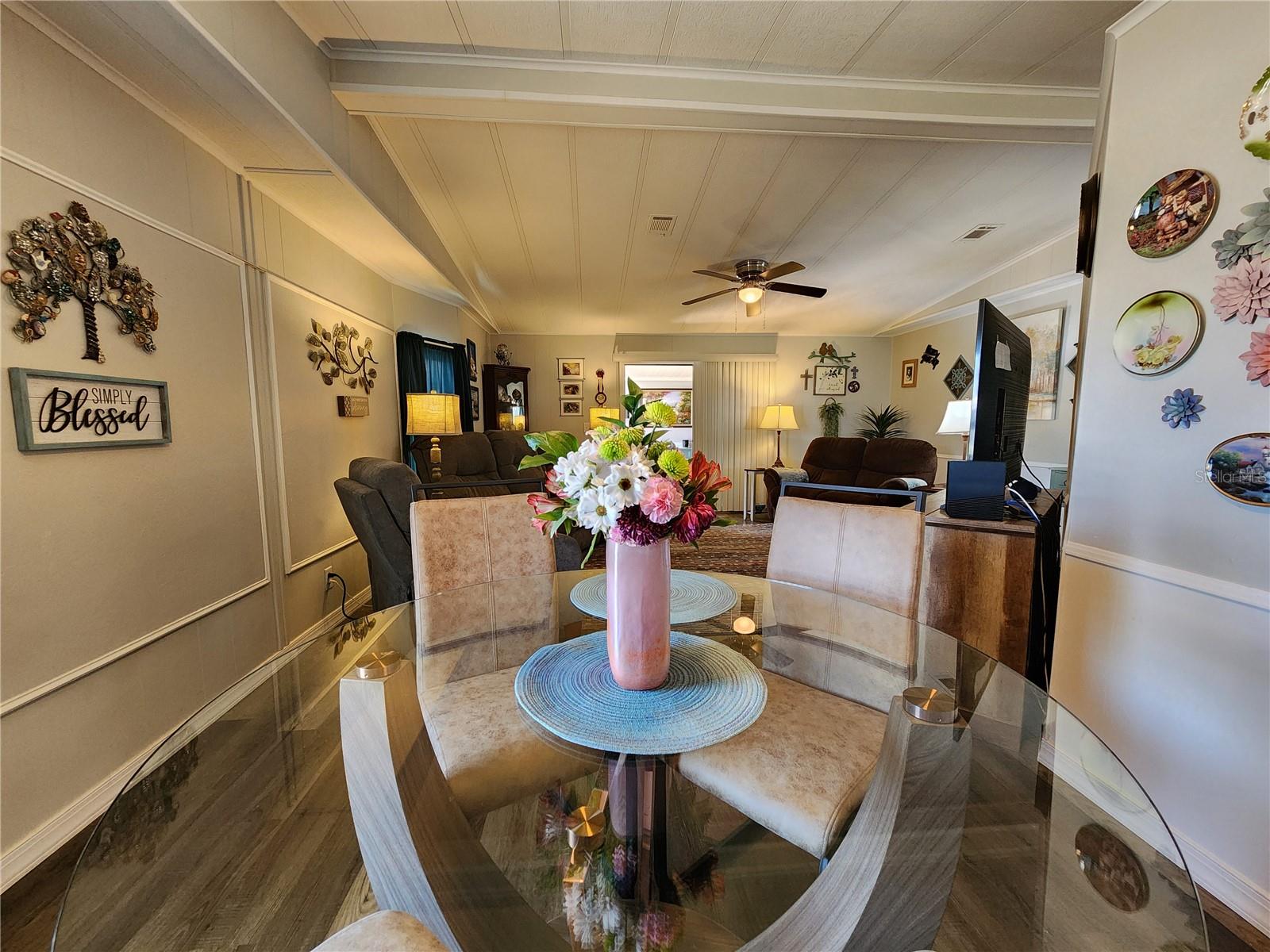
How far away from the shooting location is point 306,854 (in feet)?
3.74

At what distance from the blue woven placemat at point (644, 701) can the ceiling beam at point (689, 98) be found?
203cm

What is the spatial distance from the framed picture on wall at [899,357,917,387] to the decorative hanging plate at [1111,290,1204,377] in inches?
185

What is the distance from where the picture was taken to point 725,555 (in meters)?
4.04

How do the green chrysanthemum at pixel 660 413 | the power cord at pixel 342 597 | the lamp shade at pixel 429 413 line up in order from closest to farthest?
the green chrysanthemum at pixel 660 413 < the power cord at pixel 342 597 < the lamp shade at pixel 429 413

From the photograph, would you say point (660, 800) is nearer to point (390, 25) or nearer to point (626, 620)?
point (626, 620)

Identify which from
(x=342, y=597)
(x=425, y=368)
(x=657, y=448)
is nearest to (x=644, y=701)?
(x=657, y=448)

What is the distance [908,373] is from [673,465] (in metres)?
5.99

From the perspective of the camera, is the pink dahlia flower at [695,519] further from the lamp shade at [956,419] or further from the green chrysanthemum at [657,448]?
the lamp shade at [956,419]

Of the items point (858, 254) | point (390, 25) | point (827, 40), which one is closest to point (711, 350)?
point (858, 254)

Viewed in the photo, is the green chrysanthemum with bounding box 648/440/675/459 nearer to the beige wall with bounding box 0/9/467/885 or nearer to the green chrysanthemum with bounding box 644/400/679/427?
the green chrysanthemum with bounding box 644/400/679/427

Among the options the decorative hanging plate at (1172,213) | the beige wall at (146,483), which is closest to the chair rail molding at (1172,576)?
the decorative hanging plate at (1172,213)

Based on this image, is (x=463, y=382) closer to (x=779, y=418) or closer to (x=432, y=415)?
(x=432, y=415)

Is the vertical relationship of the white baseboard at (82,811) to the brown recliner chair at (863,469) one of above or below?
below

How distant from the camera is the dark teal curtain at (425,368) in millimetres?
3676
